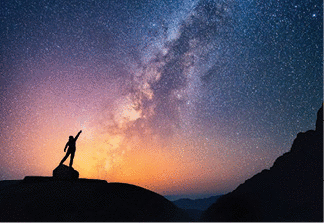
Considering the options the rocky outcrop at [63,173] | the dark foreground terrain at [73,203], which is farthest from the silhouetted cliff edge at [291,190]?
the rocky outcrop at [63,173]

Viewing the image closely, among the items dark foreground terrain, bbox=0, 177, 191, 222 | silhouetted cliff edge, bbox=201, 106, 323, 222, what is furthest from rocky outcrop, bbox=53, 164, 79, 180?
silhouetted cliff edge, bbox=201, 106, 323, 222

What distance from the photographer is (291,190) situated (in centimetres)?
3959

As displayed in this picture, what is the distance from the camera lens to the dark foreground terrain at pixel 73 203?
9789 mm

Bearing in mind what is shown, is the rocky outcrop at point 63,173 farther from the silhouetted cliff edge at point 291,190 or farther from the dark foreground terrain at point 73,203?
the silhouetted cliff edge at point 291,190

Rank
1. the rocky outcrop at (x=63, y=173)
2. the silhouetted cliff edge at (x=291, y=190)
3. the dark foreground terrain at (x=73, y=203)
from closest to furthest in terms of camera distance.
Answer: the dark foreground terrain at (x=73, y=203) < the rocky outcrop at (x=63, y=173) < the silhouetted cliff edge at (x=291, y=190)

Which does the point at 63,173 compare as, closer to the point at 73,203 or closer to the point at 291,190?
the point at 73,203

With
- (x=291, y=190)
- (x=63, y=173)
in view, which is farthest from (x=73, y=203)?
(x=291, y=190)

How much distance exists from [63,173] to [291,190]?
4396cm

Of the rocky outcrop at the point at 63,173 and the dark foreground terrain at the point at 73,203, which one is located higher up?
the rocky outcrop at the point at 63,173

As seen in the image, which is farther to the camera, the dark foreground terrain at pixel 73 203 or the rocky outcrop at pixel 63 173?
the rocky outcrop at pixel 63 173

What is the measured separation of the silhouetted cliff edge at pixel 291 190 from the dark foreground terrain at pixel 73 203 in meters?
19.5

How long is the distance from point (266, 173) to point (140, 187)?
4793 centimetres

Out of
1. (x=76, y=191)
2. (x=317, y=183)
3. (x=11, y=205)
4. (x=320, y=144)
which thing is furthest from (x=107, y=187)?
(x=320, y=144)

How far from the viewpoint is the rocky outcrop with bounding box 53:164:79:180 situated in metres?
13.4
